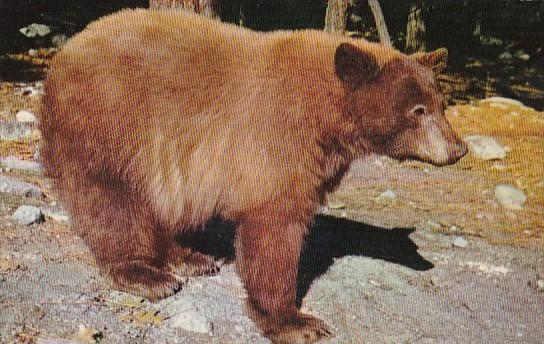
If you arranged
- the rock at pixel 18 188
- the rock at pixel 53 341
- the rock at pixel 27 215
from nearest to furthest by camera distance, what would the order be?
the rock at pixel 53 341 < the rock at pixel 27 215 < the rock at pixel 18 188

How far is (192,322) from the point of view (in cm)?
317

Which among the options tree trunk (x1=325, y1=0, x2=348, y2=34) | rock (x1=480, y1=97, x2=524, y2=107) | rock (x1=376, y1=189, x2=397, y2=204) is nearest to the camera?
rock (x1=376, y1=189, x2=397, y2=204)

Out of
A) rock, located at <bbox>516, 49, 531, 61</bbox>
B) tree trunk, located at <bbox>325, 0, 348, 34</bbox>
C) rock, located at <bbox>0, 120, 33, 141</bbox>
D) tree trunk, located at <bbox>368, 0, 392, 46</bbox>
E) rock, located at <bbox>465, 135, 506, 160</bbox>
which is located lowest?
rock, located at <bbox>516, 49, 531, 61</bbox>

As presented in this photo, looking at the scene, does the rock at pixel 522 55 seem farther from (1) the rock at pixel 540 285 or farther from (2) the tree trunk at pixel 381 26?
(1) the rock at pixel 540 285

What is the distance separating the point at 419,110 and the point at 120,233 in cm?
161

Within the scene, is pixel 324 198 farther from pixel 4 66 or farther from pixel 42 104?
pixel 4 66

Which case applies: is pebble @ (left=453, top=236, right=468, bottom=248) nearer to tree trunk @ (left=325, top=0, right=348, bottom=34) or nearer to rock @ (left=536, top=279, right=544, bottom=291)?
rock @ (left=536, top=279, right=544, bottom=291)

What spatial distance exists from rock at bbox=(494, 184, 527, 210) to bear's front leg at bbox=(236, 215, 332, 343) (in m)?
3.18

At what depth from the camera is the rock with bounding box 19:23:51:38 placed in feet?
27.8

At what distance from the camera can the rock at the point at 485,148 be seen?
7.14m

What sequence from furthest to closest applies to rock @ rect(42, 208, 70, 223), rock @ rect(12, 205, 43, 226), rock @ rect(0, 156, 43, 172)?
rock @ rect(0, 156, 43, 172) < rock @ rect(42, 208, 70, 223) < rock @ rect(12, 205, 43, 226)

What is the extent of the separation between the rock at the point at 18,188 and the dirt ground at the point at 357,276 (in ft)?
0.16

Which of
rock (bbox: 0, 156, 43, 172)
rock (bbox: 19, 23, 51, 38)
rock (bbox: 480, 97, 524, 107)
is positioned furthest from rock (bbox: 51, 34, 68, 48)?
rock (bbox: 480, 97, 524, 107)

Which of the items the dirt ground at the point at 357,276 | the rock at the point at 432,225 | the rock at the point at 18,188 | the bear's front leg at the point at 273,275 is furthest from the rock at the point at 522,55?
the bear's front leg at the point at 273,275
